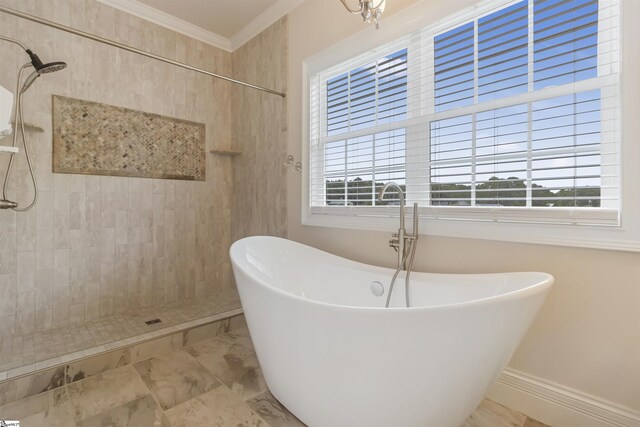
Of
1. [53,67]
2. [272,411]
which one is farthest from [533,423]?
[53,67]

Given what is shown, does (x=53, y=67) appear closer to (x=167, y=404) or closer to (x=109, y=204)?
(x=109, y=204)

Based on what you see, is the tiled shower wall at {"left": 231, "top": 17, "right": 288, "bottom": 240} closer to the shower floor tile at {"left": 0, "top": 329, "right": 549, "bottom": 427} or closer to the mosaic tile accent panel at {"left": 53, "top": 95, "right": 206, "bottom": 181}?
the mosaic tile accent panel at {"left": 53, "top": 95, "right": 206, "bottom": 181}

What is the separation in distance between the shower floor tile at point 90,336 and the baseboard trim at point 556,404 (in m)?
1.97

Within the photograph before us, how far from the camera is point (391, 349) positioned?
3.03 ft

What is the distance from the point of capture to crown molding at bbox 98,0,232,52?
2490mm

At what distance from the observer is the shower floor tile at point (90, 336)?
65.8 inches

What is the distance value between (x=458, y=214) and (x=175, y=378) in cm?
180

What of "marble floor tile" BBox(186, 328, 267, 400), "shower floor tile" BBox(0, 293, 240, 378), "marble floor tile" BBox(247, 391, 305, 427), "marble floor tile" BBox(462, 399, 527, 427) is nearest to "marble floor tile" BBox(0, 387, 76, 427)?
"shower floor tile" BBox(0, 293, 240, 378)

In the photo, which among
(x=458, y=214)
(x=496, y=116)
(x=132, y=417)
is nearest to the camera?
(x=132, y=417)

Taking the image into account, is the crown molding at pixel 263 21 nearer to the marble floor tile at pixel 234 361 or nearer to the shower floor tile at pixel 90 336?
the shower floor tile at pixel 90 336

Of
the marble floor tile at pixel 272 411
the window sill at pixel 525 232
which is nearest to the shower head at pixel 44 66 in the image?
the window sill at pixel 525 232

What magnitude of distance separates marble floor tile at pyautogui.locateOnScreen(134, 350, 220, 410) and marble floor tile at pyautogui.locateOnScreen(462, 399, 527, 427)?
1.28m

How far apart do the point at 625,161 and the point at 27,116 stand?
10.9 ft

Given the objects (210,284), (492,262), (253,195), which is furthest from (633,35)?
(210,284)
